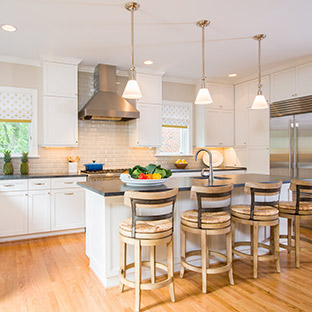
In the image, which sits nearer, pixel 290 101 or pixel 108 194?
pixel 108 194

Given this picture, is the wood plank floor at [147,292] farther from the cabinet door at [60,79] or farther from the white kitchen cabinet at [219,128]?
the white kitchen cabinet at [219,128]

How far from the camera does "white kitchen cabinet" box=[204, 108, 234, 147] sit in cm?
604

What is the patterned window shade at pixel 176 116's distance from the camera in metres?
5.97

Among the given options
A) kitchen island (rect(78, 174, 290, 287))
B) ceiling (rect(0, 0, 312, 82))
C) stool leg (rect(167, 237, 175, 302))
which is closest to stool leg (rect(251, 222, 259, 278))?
kitchen island (rect(78, 174, 290, 287))

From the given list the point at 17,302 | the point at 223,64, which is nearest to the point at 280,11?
the point at 223,64

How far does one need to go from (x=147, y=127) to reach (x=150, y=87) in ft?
2.48

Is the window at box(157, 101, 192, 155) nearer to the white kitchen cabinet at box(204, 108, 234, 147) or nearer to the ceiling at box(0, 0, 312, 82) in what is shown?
the white kitchen cabinet at box(204, 108, 234, 147)

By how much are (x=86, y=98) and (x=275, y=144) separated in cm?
355

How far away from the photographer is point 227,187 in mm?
2600

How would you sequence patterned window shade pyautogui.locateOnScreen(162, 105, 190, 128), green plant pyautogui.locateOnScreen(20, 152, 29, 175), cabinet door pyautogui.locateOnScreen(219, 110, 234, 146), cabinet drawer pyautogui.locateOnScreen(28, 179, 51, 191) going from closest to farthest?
cabinet drawer pyautogui.locateOnScreen(28, 179, 51, 191)
green plant pyautogui.locateOnScreen(20, 152, 29, 175)
patterned window shade pyautogui.locateOnScreen(162, 105, 190, 128)
cabinet door pyautogui.locateOnScreen(219, 110, 234, 146)

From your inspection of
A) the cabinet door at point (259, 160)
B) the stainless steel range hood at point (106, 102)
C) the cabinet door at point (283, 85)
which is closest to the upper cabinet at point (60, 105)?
the stainless steel range hood at point (106, 102)

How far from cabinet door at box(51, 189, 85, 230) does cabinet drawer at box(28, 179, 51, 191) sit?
13cm

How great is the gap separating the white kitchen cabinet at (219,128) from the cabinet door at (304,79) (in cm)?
166

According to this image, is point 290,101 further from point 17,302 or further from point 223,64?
point 17,302
